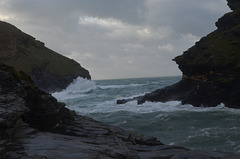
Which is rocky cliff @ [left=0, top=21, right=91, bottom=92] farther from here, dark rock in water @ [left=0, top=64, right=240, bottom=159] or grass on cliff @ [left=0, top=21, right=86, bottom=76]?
dark rock in water @ [left=0, top=64, right=240, bottom=159]

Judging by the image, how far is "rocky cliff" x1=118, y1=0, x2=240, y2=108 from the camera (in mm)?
35281

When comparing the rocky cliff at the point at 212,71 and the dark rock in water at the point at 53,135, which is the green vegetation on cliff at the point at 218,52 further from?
the dark rock in water at the point at 53,135

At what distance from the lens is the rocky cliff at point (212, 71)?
3528cm

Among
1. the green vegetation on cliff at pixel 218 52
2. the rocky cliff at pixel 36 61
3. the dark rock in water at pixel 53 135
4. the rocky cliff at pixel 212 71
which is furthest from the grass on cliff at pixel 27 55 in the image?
the dark rock in water at pixel 53 135

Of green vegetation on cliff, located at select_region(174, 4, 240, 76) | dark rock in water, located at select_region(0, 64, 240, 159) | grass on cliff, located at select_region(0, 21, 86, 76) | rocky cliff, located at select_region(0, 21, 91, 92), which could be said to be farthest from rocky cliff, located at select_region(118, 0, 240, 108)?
grass on cliff, located at select_region(0, 21, 86, 76)

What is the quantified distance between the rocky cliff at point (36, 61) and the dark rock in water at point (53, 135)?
107m

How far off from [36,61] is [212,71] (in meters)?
106

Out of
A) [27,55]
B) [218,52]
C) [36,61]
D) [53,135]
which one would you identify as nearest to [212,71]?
[218,52]

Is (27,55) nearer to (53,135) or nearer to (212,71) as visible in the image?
(212,71)

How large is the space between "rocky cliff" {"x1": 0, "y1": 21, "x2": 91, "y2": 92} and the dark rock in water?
107 m

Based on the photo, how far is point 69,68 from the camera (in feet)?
469

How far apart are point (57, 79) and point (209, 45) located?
93535 millimetres

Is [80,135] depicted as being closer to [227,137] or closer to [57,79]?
[227,137]

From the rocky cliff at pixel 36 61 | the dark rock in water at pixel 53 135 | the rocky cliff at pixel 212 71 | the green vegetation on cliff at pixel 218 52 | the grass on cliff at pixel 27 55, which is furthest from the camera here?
the grass on cliff at pixel 27 55
